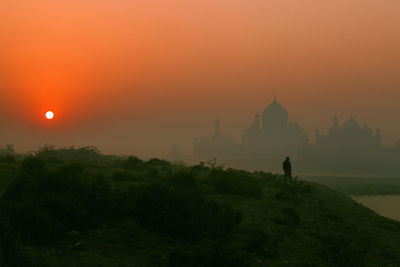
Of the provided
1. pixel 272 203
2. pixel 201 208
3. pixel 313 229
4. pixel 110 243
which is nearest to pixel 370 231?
pixel 313 229

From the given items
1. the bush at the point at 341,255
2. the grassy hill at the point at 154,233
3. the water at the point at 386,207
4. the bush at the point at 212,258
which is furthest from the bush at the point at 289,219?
the water at the point at 386,207

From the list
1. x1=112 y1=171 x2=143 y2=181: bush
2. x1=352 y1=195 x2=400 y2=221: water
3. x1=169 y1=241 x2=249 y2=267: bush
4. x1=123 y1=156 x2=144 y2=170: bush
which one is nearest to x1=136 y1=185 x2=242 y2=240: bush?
x1=169 y1=241 x2=249 y2=267: bush

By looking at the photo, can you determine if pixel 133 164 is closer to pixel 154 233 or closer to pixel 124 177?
pixel 124 177

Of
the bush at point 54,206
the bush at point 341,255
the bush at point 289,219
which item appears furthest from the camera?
the bush at point 289,219

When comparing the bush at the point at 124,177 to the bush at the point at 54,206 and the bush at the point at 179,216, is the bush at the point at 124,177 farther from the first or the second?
the bush at the point at 179,216

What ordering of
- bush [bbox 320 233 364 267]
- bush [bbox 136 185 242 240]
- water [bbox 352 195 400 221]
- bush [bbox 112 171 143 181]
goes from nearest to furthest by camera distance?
bush [bbox 320 233 364 267], bush [bbox 136 185 242 240], bush [bbox 112 171 143 181], water [bbox 352 195 400 221]

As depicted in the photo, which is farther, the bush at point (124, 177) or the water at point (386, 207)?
the water at point (386, 207)

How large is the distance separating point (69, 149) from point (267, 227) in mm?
30455

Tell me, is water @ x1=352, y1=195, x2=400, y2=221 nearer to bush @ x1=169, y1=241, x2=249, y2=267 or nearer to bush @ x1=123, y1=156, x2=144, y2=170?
bush @ x1=123, y1=156, x2=144, y2=170

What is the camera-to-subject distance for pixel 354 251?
35.0 feet

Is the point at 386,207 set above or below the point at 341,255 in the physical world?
below

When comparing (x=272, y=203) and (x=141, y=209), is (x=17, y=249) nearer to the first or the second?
(x=141, y=209)

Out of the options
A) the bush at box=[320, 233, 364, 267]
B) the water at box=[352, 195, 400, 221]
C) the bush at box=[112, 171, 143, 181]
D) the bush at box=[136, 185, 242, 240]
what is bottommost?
the water at box=[352, 195, 400, 221]

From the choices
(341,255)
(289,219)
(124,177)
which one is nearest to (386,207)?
(124,177)
